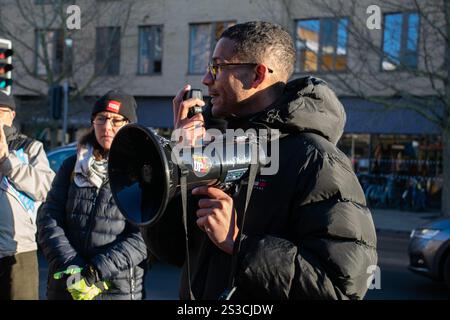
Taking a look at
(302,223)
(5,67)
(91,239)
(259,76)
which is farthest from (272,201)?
(5,67)

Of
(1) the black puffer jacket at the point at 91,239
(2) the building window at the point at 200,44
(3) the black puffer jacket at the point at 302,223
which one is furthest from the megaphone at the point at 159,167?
(2) the building window at the point at 200,44

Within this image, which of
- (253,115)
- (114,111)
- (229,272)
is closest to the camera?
(229,272)

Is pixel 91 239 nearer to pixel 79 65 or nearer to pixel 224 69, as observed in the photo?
pixel 224 69

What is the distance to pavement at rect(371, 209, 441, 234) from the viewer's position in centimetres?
1488

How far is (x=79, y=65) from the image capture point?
79.6 feet

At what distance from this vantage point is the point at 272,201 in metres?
1.87

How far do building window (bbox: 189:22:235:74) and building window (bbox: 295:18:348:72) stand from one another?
13.5ft

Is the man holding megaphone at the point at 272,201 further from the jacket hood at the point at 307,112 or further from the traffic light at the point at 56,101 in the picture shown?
the traffic light at the point at 56,101

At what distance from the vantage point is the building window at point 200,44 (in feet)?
79.0

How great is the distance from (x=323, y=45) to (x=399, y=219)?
730 centimetres

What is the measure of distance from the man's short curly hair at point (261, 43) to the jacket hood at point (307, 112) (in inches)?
4.4
